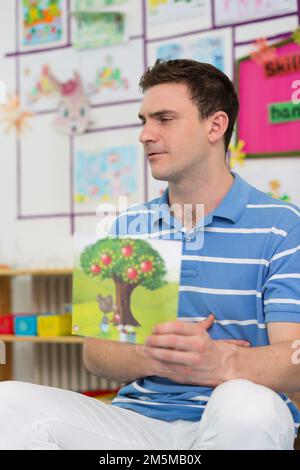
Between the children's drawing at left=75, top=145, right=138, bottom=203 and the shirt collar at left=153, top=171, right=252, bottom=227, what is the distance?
1733 mm

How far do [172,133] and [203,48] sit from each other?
5.51ft

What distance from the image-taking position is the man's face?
1.44 meters

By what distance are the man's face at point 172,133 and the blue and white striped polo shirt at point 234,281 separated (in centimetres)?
13

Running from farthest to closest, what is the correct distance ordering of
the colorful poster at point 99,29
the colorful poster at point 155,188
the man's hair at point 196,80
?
the colorful poster at point 99,29, the colorful poster at point 155,188, the man's hair at point 196,80

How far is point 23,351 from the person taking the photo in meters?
3.39

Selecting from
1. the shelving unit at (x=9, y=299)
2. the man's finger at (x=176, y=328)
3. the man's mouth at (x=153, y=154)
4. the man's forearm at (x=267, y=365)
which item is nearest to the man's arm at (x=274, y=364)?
the man's forearm at (x=267, y=365)

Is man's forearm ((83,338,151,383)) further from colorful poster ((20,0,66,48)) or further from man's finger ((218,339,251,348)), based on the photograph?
colorful poster ((20,0,66,48))

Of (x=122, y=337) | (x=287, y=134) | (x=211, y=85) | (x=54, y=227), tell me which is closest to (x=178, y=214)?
(x=211, y=85)

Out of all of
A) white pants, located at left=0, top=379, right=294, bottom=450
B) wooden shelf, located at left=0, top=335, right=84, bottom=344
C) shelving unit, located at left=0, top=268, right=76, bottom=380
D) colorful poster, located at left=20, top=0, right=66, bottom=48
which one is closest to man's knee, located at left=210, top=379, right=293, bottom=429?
white pants, located at left=0, top=379, right=294, bottom=450

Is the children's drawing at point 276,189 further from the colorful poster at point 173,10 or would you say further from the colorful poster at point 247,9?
the colorful poster at point 173,10

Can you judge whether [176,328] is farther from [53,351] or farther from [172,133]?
[53,351]

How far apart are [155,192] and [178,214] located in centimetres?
169

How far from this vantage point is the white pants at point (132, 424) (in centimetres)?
100

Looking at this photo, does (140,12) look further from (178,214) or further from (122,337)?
(122,337)
